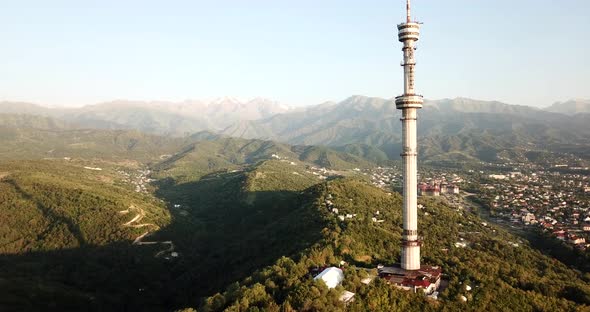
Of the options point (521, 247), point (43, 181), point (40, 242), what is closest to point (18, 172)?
point (43, 181)

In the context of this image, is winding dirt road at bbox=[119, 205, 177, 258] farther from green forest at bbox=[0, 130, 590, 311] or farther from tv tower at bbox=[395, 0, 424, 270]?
tv tower at bbox=[395, 0, 424, 270]

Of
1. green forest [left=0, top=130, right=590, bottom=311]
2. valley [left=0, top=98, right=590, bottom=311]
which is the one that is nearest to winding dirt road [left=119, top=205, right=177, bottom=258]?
green forest [left=0, top=130, right=590, bottom=311]

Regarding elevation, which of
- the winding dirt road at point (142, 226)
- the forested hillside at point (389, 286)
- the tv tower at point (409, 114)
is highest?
the tv tower at point (409, 114)

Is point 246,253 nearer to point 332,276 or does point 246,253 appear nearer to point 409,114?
point 332,276

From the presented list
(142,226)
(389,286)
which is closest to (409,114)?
(389,286)

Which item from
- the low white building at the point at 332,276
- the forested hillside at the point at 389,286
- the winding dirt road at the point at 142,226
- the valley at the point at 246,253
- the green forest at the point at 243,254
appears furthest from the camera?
the winding dirt road at the point at 142,226

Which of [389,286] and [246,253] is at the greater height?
[389,286]

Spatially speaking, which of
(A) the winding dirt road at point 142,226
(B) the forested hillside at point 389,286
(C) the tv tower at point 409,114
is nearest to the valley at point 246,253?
(B) the forested hillside at point 389,286

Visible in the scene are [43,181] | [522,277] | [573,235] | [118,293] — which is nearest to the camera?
[522,277]

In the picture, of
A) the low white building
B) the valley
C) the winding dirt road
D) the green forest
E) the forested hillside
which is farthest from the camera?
the winding dirt road

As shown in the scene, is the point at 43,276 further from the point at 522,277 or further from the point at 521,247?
the point at 521,247

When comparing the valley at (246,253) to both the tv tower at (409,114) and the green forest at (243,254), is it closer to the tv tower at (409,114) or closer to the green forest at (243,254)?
the green forest at (243,254)
